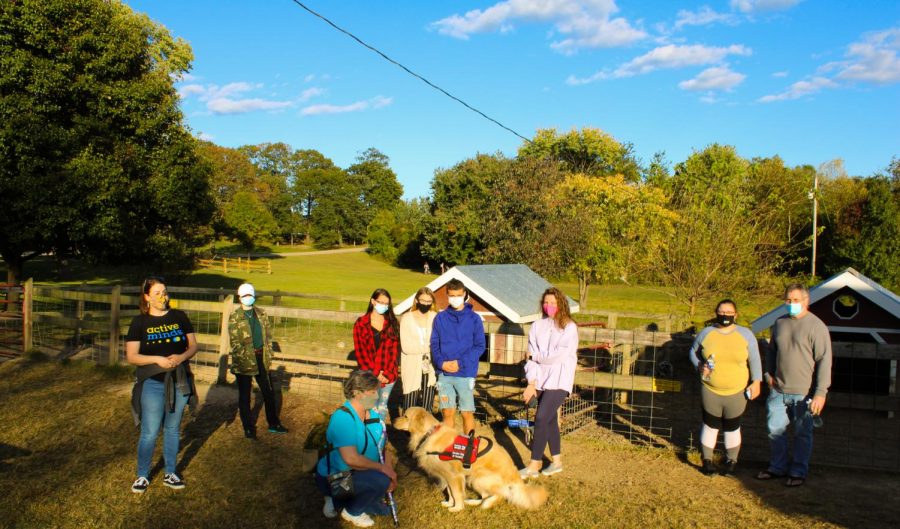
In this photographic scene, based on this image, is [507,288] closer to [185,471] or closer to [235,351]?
[235,351]

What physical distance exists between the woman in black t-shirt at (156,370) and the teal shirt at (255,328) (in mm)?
1380

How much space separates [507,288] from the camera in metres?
11.6

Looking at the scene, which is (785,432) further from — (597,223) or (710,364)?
(597,223)

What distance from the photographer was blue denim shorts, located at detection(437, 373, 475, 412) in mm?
6640

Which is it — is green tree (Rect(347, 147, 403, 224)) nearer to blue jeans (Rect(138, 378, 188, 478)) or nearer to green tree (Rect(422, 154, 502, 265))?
green tree (Rect(422, 154, 502, 265))

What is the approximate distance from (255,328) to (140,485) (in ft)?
6.64

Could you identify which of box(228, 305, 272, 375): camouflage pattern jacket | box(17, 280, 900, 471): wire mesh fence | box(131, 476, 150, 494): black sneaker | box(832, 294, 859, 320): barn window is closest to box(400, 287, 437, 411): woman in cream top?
box(17, 280, 900, 471): wire mesh fence

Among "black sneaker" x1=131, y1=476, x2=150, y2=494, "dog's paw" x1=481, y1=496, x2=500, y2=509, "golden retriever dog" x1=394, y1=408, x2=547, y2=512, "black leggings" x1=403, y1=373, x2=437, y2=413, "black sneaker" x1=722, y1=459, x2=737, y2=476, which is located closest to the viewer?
"golden retriever dog" x1=394, y1=408, x2=547, y2=512

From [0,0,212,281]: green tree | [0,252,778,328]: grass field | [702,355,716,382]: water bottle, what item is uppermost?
[0,0,212,281]: green tree

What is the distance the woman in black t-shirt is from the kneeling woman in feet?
5.04

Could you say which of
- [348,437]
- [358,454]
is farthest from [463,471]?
[348,437]

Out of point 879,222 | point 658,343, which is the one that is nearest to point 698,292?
point 658,343

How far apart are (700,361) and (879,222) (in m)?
37.0

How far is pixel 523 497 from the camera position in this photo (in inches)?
206
